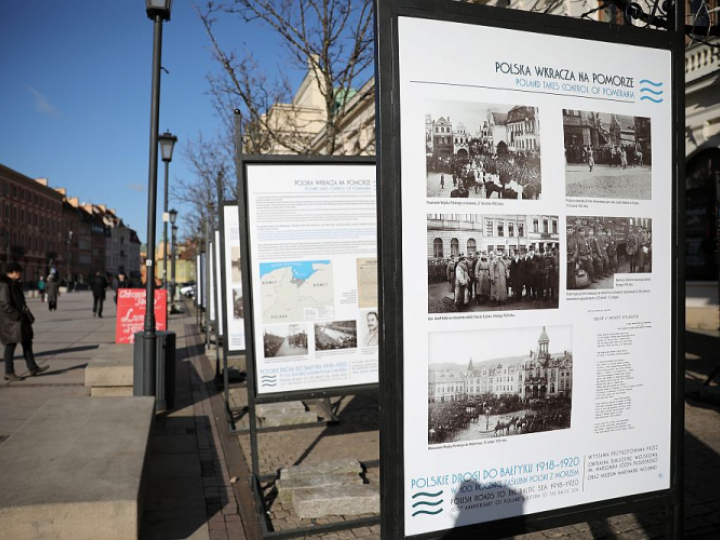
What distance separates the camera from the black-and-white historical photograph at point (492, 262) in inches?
89.5

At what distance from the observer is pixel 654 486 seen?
2.66 meters

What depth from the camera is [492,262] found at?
91.6 inches

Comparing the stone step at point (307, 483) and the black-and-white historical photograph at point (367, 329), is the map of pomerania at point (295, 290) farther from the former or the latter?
the stone step at point (307, 483)

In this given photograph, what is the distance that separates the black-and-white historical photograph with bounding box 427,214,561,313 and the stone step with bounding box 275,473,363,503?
3063mm

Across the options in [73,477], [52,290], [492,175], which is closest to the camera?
[492,175]

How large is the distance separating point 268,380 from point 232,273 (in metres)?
3.86

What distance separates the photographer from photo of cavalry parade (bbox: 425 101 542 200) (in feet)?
7.40

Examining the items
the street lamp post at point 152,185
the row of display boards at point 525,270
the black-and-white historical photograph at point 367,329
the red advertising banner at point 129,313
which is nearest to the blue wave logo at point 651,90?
the row of display boards at point 525,270

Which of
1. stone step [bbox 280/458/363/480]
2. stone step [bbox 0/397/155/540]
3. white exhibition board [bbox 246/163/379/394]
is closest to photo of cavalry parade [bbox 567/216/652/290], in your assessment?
white exhibition board [bbox 246/163/379/394]

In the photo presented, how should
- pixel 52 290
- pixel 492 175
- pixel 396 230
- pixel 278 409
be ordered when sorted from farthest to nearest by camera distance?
pixel 52 290
pixel 278 409
pixel 492 175
pixel 396 230

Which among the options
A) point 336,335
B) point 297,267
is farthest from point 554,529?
point 297,267

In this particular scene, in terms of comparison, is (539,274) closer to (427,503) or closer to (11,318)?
(427,503)

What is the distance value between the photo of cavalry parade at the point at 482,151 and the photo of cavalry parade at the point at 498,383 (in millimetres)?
533

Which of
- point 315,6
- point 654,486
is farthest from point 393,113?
point 315,6
